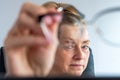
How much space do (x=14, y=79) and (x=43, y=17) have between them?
0.09 meters

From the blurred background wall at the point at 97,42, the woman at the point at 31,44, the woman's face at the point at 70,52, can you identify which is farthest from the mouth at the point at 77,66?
the blurred background wall at the point at 97,42

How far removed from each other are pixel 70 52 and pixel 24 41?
479 millimetres

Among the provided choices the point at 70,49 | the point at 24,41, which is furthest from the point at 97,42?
the point at 24,41

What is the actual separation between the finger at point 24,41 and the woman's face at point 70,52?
1.26 feet

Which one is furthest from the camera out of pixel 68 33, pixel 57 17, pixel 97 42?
pixel 97 42

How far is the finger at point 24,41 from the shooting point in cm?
37

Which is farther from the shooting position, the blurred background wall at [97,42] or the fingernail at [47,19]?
the blurred background wall at [97,42]

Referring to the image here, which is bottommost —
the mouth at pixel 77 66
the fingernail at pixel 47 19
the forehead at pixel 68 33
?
the mouth at pixel 77 66

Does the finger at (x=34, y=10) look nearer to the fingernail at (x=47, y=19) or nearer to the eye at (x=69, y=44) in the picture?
the fingernail at (x=47, y=19)

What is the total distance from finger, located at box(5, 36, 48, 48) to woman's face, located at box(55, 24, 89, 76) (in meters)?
0.38

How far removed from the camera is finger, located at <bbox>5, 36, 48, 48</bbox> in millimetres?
368

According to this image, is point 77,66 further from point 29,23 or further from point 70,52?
point 29,23

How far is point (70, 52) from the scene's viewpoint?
0.86m

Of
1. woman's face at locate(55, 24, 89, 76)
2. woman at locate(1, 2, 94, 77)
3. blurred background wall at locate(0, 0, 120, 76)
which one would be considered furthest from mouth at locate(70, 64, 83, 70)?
blurred background wall at locate(0, 0, 120, 76)
